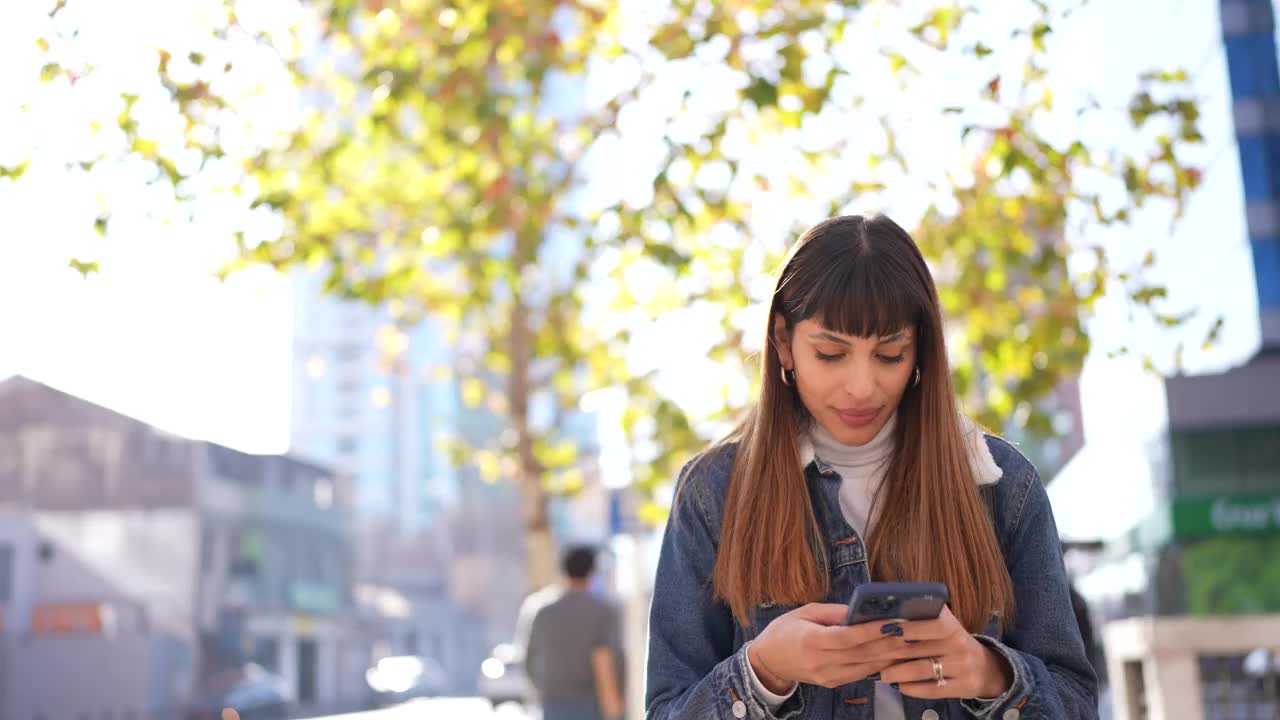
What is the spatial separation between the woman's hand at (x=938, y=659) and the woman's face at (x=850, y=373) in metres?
0.37

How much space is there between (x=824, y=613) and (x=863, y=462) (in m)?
0.40

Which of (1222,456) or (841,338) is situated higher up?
(1222,456)

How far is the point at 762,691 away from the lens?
2.36 m

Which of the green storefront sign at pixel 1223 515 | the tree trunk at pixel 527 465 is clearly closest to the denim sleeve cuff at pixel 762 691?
the tree trunk at pixel 527 465

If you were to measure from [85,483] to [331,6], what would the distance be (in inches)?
1722

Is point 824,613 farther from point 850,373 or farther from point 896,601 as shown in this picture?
point 850,373

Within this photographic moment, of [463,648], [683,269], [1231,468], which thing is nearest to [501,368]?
[683,269]

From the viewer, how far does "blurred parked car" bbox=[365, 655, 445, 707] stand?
61562 millimetres

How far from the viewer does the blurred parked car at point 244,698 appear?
47469 millimetres

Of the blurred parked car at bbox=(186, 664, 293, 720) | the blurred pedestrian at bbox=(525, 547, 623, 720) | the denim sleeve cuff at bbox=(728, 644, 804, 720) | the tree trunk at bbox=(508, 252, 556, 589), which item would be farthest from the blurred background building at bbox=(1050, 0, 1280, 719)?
the blurred parked car at bbox=(186, 664, 293, 720)

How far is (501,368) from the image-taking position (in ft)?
60.4

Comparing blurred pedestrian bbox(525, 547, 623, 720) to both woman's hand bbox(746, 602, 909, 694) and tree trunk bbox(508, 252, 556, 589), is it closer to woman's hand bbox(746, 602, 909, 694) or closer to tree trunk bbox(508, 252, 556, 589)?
woman's hand bbox(746, 602, 909, 694)

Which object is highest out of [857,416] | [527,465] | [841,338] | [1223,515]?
[527,465]

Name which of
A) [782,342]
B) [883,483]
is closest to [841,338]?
[782,342]
